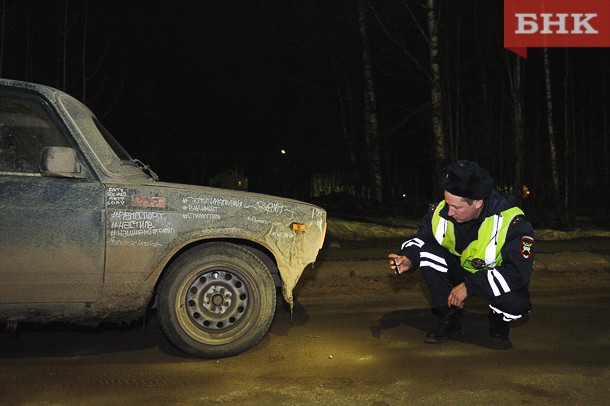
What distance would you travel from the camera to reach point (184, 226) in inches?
176

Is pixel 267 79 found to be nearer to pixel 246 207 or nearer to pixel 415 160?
pixel 415 160

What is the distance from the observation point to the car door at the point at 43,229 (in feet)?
14.0

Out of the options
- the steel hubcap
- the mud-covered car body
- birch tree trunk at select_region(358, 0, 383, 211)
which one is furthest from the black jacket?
birch tree trunk at select_region(358, 0, 383, 211)

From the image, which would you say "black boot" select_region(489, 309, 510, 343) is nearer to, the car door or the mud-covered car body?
the mud-covered car body

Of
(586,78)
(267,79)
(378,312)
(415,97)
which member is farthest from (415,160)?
(378,312)

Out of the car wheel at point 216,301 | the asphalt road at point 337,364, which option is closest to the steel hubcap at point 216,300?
the car wheel at point 216,301

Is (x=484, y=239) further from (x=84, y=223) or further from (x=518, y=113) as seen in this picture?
(x=518, y=113)

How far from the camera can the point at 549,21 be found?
18.9 meters

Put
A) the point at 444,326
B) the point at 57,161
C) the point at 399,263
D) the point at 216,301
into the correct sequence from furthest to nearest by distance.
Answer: the point at 444,326
the point at 399,263
the point at 216,301
the point at 57,161

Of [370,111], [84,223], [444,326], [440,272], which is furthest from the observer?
[370,111]

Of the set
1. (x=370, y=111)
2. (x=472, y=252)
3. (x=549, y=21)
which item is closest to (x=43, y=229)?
(x=472, y=252)

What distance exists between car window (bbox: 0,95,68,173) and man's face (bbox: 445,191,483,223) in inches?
111

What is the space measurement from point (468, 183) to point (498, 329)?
4.48ft

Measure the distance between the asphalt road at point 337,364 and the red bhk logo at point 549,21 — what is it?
46.8 feet
